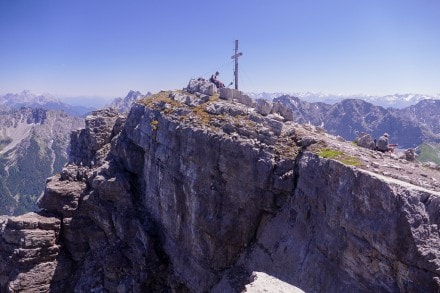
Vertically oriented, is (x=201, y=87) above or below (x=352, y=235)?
above

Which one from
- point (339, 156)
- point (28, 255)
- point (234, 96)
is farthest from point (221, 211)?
point (28, 255)

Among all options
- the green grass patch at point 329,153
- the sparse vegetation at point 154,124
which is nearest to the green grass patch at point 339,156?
the green grass patch at point 329,153

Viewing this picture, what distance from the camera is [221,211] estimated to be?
37.5m

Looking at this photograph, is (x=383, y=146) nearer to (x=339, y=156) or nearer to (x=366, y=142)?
(x=366, y=142)

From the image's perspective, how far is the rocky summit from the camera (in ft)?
74.4

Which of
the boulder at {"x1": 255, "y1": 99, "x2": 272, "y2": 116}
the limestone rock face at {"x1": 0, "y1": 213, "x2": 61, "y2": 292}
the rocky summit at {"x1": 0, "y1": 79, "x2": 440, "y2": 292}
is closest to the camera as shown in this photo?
the rocky summit at {"x1": 0, "y1": 79, "x2": 440, "y2": 292}

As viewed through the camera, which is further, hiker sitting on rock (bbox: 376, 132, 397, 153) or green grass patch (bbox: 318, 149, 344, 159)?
hiker sitting on rock (bbox: 376, 132, 397, 153)

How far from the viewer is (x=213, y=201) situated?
37.7 metres

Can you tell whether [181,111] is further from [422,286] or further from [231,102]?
[422,286]

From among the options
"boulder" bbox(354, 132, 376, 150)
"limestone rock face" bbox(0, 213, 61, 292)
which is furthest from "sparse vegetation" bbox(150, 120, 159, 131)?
"boulder" bbox(354, 132, 376, 150)

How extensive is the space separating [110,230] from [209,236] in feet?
68.4

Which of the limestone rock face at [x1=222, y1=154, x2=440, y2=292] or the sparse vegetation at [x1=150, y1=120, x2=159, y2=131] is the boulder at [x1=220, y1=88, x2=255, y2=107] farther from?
the limestone rock face at [x1=222, y1=154, x2=440, y2=292]

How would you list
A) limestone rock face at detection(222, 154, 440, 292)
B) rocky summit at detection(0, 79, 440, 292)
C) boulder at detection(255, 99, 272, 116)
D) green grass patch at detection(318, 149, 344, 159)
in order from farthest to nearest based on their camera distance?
boulder at detection(255, 99, 272, 116)
green grass patch at detection(318, 149, 344, 159)
rocky summit at detection(0, 79, 440, 292)
limestone rock face at detection(222, 154, 440, 292)

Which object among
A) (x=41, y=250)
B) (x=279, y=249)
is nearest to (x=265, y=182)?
(x=279, y=249)
